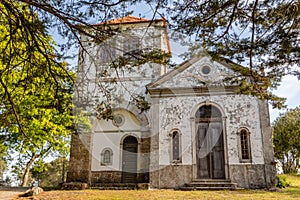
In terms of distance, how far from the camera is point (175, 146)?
42.4 feet

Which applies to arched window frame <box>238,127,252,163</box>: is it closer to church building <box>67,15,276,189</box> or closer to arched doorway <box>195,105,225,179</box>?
church building <box>67,15,276,189</box>

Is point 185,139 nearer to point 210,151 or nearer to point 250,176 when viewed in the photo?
point 210,151

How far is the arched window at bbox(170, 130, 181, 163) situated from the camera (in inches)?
499

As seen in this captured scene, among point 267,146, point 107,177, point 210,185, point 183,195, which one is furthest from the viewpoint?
point 107,177

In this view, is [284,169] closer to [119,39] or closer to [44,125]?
[44,125]

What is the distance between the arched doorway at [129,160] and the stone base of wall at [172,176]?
6.07ft

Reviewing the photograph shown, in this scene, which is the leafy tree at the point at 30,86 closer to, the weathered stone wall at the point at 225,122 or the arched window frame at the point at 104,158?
the arched window frame at the point at 104,158

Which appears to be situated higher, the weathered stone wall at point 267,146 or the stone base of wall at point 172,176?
the weathered stone wall at point 267,146

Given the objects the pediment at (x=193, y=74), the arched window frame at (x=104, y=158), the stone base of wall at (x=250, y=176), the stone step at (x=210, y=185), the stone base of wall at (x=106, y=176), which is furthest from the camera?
the arched window frame at (x=104, y=158)

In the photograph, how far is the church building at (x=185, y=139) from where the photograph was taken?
39.6 feet

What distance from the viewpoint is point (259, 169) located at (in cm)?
1180

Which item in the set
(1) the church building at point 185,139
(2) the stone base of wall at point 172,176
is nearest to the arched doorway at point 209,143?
(1) the church building at point 185,139

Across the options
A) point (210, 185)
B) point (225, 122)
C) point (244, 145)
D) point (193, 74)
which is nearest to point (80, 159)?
point (210, 185)

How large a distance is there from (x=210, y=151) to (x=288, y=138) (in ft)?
44.0
